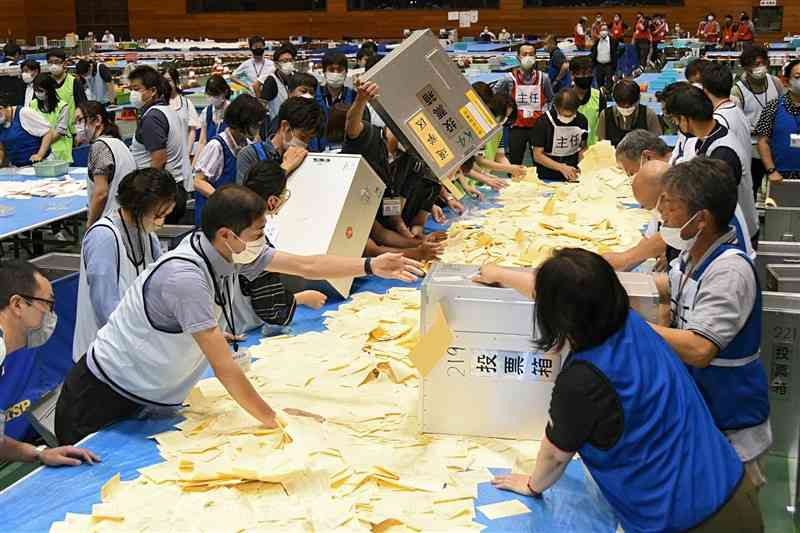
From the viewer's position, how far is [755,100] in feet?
25.4

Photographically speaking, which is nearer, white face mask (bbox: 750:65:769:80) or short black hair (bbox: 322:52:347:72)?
white face mask (bbox: 750:65:769:80)

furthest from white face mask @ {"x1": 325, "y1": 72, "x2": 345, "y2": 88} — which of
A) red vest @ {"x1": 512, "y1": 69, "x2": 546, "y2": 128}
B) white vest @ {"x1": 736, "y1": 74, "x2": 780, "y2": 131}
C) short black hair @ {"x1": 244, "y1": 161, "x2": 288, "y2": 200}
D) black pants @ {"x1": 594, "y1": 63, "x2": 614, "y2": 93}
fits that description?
black pants @ {"x1": 594, "y1": 63, "x2": 614, "y2": 93}

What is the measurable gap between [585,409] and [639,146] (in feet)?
7.70

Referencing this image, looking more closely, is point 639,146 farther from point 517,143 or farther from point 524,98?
point 524,98

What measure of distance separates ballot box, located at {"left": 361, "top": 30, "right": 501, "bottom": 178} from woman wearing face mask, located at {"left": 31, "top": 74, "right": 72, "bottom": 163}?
4.12m

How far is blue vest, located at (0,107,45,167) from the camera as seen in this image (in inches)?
298

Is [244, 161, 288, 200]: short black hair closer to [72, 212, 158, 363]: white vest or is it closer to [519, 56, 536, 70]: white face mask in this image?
[72, 212, 158, 363]: white vest

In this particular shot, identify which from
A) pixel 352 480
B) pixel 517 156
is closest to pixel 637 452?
pixel 352 480

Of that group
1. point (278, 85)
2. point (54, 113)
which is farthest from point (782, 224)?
point (54, 113)

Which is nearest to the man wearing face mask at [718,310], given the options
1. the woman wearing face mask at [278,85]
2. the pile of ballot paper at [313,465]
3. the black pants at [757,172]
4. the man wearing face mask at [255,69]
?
the pile of ballot paper at [313,465]

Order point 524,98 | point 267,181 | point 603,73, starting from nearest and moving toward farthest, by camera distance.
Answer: point 267,181 < point 524,98 < point 603,73

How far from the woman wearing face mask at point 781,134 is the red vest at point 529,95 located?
2.10 metres

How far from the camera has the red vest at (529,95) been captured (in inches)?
331

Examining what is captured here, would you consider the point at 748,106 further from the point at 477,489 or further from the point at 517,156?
the point at 477,489
